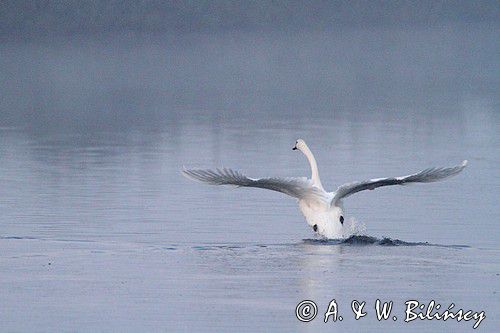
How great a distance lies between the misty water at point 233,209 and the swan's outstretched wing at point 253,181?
1.71ft

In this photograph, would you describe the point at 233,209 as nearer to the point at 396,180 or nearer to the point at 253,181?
the point at 253,181

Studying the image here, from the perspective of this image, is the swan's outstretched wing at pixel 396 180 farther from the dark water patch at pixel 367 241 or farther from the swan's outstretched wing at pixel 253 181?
the dark water patch at pixel 367 241

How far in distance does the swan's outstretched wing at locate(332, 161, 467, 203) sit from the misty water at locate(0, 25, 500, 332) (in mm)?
499

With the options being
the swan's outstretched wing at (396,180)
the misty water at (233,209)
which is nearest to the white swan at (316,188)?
the swan's outstretched wing at (396,180)

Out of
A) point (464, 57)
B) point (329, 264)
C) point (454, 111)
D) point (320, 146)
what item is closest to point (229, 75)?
point (464, 57)

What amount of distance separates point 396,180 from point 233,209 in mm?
3250

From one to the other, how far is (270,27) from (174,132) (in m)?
71.3

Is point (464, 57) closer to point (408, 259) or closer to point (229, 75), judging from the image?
point (229, 75)

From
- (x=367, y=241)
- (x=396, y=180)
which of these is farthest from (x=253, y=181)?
(x=396, y=180)

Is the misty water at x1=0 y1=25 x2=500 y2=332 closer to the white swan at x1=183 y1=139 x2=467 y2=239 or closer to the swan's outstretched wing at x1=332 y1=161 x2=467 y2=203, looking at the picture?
the white swan at x1=183 y1=139 x2=467 y2=239

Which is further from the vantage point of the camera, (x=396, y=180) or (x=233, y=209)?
(x=233, y=209)

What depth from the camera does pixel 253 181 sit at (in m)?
19.3

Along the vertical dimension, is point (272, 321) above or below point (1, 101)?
below

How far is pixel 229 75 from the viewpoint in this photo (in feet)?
200
